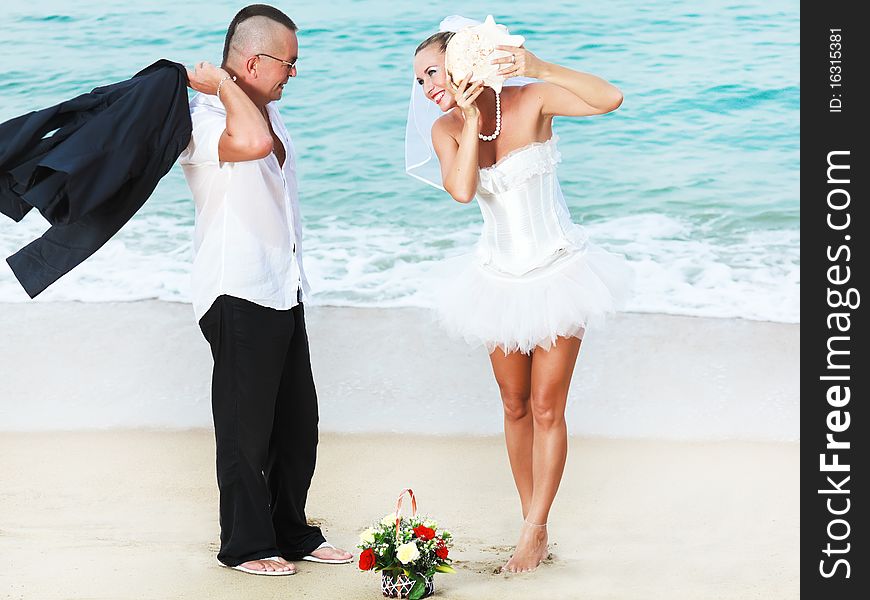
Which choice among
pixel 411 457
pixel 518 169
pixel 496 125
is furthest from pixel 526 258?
pixel 411 457

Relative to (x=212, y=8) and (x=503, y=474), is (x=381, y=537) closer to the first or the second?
(x=503, y=474)

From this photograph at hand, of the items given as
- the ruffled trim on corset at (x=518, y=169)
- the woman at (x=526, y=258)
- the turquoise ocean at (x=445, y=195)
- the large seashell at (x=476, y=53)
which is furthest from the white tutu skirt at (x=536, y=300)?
the turquoise ocean at (x=445, y=195)

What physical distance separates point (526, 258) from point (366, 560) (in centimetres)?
105

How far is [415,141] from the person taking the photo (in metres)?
3.63

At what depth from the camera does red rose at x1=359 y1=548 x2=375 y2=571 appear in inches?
123

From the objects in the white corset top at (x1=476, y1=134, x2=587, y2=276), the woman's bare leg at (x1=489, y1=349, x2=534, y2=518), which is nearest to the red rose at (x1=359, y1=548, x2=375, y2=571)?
the woman's bare leg at (x1=489, y1=349, x2=534, y2=518)

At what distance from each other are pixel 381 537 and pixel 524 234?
1030 millimetres

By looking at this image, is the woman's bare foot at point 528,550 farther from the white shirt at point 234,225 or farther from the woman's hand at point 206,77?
the woman's hand at point 206,77

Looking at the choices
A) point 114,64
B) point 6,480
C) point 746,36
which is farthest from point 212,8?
point 6,480

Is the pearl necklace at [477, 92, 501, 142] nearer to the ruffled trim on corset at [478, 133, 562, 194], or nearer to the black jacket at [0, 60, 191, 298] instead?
the ruffled trim on corset at [478, 133, 562, 194]

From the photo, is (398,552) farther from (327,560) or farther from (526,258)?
(526,258)

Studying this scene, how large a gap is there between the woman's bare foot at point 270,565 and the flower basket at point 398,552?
0.35m

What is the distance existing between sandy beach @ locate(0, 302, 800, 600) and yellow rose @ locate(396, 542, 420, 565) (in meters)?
0.20
